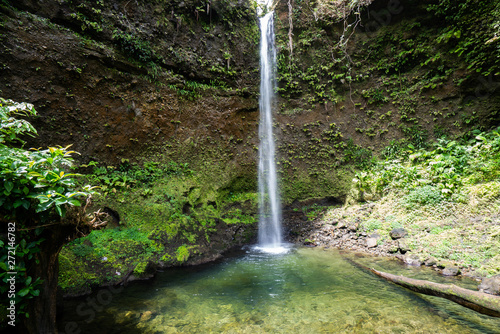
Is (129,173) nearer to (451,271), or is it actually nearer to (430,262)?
(430,262)

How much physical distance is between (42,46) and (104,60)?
56.8 inches

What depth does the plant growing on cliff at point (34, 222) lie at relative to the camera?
73.7 inches

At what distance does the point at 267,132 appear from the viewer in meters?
10.4

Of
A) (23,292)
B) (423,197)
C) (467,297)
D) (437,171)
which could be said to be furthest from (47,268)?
(437,171)

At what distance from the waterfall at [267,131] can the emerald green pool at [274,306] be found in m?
4.31

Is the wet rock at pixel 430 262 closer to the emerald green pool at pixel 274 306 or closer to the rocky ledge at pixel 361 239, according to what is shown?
the rocky ledge at pixel 361 239

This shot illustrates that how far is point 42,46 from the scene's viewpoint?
19.7ft

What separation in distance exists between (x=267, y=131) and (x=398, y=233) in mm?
6513

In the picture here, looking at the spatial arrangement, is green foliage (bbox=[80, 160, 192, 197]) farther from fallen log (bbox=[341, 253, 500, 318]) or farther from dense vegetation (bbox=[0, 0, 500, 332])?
fallen log (bbox=[341, 253, 500, 318])

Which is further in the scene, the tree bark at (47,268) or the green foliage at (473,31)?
the green foliage at (473,31)

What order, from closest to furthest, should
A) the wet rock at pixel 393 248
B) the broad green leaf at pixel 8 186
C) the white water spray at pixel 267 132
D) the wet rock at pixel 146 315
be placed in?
the broad green leaf at pixel 8 186
the wet rock at pixel 146 315
the wet rock at pixel 393 248
the white water spray at pixel 267 132

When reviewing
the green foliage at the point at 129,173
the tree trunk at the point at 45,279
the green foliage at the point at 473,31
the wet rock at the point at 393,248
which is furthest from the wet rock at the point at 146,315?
the green foliage at the point at 473,31

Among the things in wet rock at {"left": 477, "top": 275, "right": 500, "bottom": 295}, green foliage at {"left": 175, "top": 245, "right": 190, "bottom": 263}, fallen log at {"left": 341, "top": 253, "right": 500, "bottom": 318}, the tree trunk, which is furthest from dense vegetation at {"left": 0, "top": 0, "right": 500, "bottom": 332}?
the tree trunk

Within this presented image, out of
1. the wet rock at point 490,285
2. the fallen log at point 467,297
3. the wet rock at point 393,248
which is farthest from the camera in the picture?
the wet rock at point 393,248
